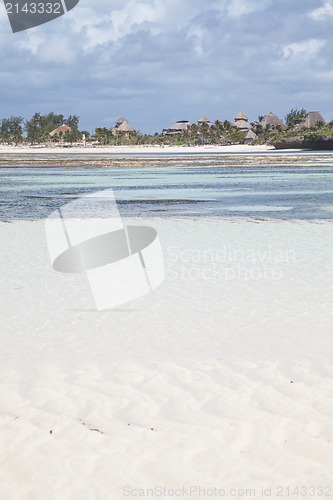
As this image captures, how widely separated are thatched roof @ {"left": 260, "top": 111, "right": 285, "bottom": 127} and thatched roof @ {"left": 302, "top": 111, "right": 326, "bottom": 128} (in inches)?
531

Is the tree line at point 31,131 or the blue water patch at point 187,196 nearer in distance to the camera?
the blue water patch at point 187,196

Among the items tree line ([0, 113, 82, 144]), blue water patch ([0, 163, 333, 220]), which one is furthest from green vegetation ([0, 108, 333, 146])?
blue water patch ([0, 163, 333, 220])

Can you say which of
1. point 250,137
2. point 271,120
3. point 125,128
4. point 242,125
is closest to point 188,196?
point 250,137

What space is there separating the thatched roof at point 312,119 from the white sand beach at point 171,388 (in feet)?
415

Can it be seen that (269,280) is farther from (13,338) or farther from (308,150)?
(308,150)

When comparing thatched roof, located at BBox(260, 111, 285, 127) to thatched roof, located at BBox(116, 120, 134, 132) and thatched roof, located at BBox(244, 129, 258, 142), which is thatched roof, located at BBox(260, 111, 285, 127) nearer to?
thatched roof, located at BBox(244, 129, 258, 142)

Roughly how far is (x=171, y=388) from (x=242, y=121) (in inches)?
6300

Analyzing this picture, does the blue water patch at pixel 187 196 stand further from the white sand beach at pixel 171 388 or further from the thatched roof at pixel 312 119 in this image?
the thatched roof at pixel 312 119

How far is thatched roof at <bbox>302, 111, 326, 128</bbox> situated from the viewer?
12800 cm

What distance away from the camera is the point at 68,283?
8.34 metres

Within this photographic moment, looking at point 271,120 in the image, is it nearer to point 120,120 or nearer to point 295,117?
point 295,117

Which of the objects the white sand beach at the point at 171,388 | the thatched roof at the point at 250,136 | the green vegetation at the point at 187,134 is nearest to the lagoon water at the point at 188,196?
the white sand beach at the point at 171,388

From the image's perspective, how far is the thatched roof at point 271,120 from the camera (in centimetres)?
14450

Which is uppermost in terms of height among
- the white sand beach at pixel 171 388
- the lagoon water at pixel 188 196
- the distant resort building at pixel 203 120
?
the distant resort building at pixel 203 120
